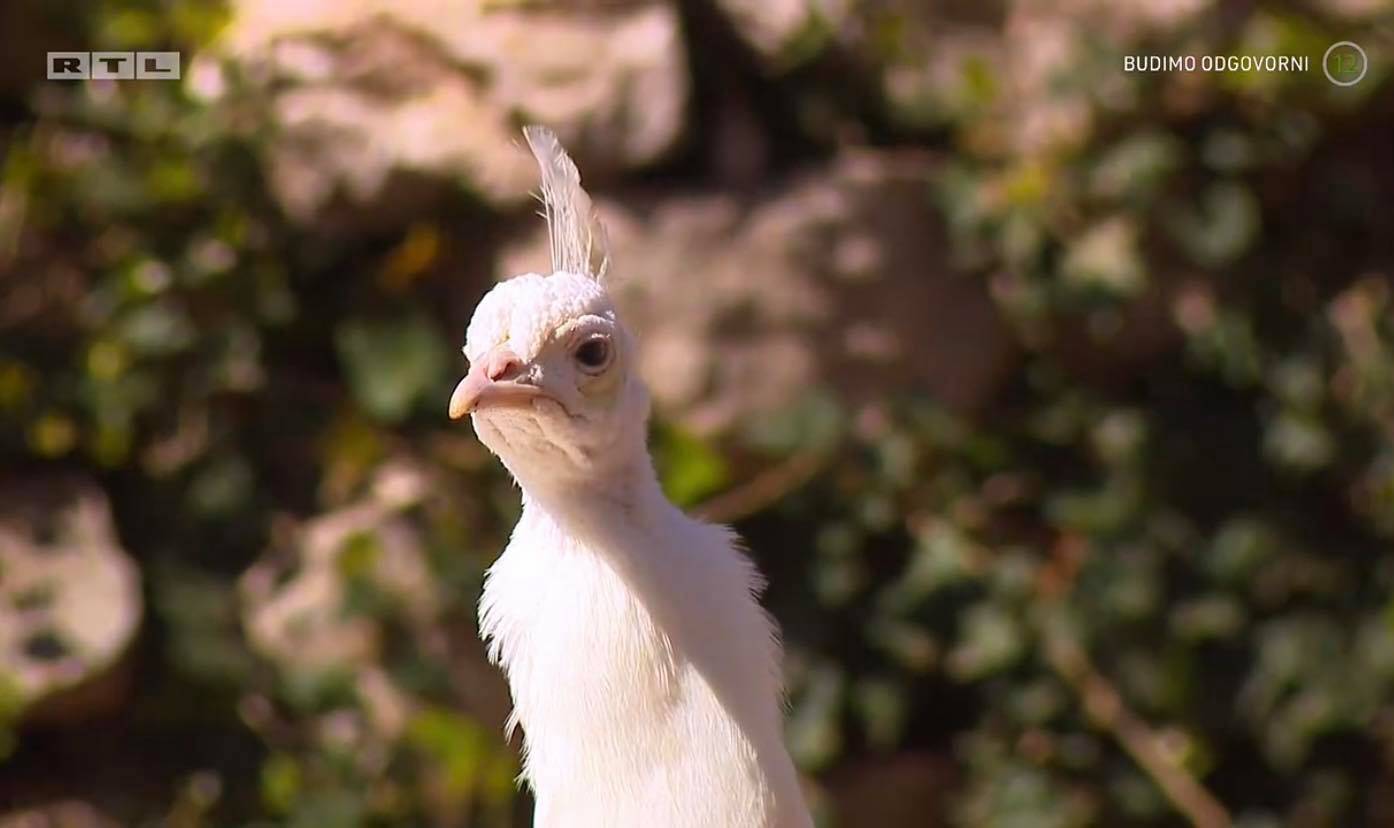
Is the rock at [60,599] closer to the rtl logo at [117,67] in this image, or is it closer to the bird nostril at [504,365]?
the rtl logo at [117,67]

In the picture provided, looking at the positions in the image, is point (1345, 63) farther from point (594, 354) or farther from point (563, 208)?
point (594, 354)

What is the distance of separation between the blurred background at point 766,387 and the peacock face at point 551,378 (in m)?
1.34

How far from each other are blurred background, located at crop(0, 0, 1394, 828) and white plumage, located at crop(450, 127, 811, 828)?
1311 millimetres

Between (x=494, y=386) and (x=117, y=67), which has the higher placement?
(x=117, y=67)

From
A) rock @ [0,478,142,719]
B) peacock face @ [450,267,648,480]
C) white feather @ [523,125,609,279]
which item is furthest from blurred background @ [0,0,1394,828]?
peacock face @ [450,267,648,480]

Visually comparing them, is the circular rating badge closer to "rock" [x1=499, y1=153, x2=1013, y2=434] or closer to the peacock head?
"rock" [x1=499, y1=153, x2=1013, y2=434]

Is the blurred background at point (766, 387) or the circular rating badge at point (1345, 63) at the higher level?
the circular rating badge at point (1345, 63)

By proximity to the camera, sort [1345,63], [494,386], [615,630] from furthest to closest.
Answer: [1345,63]
[615,630]
[494,386]

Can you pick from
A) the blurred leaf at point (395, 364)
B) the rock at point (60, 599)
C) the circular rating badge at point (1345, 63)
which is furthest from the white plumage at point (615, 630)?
the circular rating badge at point (1345, 63)

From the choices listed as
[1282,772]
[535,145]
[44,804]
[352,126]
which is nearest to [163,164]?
[352,126]

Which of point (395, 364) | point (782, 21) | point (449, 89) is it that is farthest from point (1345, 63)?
point (395, 364)

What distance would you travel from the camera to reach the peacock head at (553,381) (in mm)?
1280

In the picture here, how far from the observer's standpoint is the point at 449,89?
2797 millimetres

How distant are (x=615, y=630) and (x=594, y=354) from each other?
0.23 m
